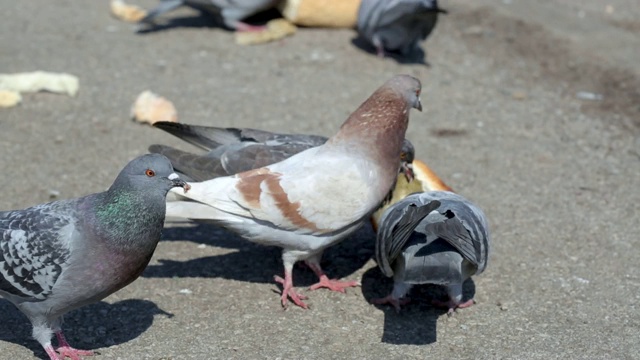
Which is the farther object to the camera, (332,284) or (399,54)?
(399,54)

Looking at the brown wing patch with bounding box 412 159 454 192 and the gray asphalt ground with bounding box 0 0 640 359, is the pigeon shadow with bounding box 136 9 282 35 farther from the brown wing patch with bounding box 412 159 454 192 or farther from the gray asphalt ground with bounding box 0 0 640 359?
the brown wing patch with bounding box 412 159 454 192

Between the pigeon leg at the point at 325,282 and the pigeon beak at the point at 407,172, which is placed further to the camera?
the pigeon beak at the point at 407,172

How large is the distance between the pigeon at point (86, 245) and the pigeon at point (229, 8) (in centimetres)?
489

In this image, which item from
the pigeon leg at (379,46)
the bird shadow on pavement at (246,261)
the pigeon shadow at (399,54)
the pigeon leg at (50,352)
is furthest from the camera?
the pigeon shadow at (399,54)

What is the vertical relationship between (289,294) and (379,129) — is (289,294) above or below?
below

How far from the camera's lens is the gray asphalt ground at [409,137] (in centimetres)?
454

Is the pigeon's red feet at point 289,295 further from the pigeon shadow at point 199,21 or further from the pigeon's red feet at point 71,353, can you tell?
the pigeon shadow at point 199,21

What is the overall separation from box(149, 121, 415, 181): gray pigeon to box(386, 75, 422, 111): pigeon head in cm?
30

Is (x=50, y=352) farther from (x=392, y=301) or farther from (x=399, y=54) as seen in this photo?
(x=399, y=54)

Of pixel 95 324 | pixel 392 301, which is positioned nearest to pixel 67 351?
pixel 95 324

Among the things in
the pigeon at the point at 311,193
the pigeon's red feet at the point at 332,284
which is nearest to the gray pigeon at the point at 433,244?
the pigeon at the point at 311,193

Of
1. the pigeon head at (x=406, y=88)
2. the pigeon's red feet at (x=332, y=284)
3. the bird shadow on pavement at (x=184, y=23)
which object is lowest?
the bird shadow on pavement at (x=184, y=23)

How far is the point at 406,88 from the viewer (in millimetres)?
5016

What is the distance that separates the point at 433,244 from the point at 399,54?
14.2 feet
